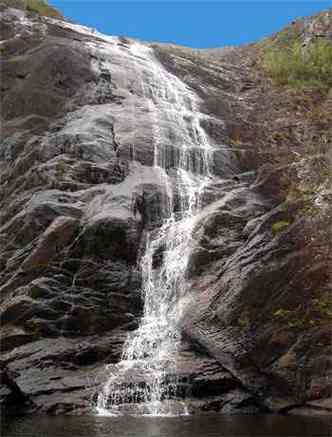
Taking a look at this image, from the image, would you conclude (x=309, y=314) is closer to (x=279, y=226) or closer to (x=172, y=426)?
(x=279, y=226)

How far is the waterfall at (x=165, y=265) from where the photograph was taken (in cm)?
2295

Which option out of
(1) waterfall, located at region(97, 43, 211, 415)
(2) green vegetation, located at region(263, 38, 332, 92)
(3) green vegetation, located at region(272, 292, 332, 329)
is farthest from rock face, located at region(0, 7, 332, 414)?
(2) green vegetation, located at region(263, 38, 332, 92)

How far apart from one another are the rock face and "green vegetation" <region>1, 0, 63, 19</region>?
37.2 feet

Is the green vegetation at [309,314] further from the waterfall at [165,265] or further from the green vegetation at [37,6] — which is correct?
the green vegetation at [37,6]

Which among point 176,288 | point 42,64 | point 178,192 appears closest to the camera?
point 176,288

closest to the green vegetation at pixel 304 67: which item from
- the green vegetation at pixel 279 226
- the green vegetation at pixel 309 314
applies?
the green vegetation at pixel 279 226

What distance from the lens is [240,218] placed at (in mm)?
28672

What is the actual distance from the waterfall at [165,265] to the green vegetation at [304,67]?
10.9 metres

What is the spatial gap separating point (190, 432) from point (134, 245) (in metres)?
12.2

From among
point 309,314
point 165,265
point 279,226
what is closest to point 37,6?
point 165,265

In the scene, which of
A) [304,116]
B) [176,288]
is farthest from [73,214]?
[304,116]

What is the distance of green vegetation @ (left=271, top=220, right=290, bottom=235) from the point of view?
2479cm

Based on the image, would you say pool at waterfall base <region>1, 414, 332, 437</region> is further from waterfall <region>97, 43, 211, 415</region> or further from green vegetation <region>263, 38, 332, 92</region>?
green vegetation <region>263, 38, 332, 92</region>

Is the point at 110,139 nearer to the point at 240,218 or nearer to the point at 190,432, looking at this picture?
the point at 240,218
